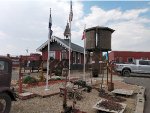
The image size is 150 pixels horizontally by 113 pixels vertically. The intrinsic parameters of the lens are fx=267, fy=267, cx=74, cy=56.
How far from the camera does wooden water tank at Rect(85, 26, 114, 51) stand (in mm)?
28344

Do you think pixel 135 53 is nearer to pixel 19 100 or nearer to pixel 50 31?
pixel 50 31

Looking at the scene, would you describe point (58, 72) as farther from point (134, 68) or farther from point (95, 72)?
point (134, 68)

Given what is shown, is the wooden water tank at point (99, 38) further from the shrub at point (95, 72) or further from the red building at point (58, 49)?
the red building at point (58, 49)

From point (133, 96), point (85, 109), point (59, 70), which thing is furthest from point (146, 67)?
point (85, 109)

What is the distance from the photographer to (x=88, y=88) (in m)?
14.3

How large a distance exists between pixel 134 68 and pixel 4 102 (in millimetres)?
22643

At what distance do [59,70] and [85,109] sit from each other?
14588 millimetres

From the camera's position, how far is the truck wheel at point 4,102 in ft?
28.2

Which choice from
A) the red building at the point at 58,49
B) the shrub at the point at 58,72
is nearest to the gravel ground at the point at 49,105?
the shrub at the point at 58,72

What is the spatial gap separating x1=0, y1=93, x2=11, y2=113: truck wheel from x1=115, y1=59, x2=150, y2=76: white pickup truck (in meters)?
21.9

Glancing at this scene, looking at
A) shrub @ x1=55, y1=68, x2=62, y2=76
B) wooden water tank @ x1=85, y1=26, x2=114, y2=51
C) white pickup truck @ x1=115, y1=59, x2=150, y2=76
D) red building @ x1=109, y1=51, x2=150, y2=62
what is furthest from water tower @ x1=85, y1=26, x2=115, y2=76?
red building @ x1=109, y1=51, x2=150, y2=62

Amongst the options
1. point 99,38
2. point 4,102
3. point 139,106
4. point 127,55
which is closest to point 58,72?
point 99,38

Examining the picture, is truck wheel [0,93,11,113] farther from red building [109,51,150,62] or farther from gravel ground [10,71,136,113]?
red building [109,51,150,62]

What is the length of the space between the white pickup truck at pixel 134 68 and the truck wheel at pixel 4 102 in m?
21.9
